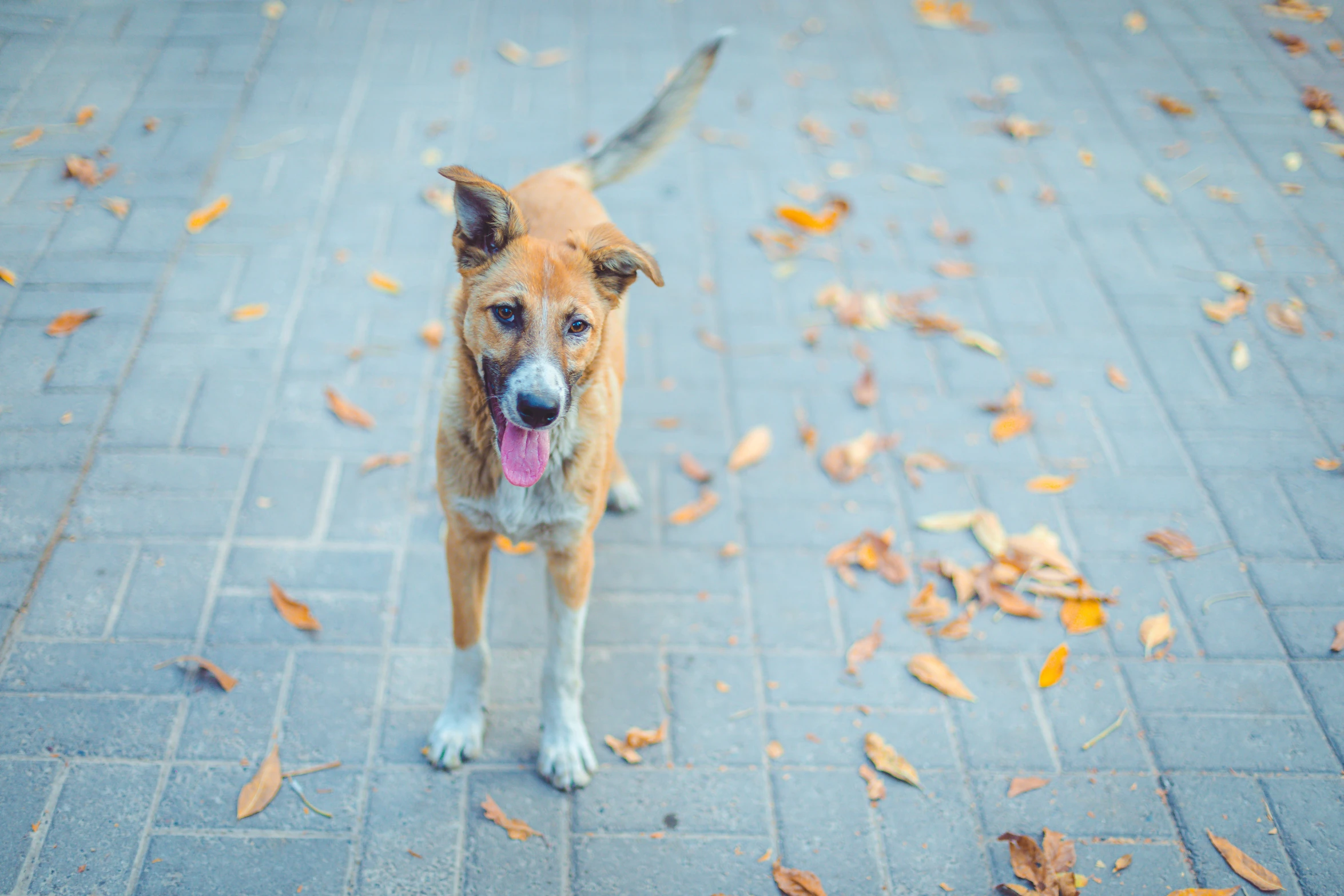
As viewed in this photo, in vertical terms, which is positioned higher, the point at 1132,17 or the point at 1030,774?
the point at 1132,17

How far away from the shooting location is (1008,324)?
500cm

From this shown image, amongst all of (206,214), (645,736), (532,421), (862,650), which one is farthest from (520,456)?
(206,214)

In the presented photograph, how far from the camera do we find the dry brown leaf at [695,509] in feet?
12.9

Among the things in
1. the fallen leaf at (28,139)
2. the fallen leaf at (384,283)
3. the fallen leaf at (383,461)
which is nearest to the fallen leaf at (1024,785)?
the fallen leaf at (383,461)

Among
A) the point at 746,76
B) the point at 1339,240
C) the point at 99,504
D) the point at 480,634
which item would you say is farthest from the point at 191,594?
the point at 1339,240

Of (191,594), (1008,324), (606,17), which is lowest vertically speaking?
(191,594)

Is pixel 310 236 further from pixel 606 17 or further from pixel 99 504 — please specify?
pixel 606 17

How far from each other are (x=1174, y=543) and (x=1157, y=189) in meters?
3.21

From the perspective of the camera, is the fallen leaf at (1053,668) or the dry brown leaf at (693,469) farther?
the dry brown leaf at (693,469)

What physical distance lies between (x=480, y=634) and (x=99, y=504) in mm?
1965

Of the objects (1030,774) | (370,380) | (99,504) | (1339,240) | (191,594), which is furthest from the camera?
(1339,240)

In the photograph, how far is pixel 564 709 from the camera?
10.0 ft

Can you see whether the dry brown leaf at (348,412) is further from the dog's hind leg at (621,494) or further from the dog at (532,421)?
the dog at (532,421)

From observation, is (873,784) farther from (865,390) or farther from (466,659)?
(865,390)
